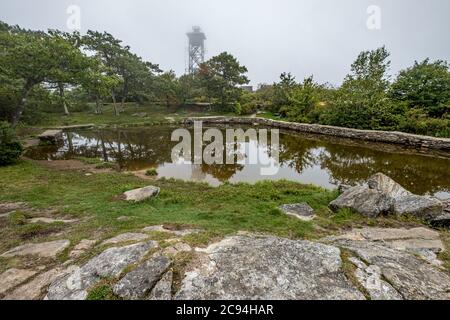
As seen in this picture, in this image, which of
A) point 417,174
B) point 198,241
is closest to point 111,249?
point 198,241

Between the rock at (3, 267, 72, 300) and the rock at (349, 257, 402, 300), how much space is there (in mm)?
3083

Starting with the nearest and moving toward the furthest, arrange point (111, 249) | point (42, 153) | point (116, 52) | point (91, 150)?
point (111, 249) → point (42, 153) → point (91, 150) → point (116, 52)

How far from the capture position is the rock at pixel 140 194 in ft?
17.8

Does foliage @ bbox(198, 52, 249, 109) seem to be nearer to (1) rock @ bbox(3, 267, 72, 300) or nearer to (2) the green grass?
(2) the green grass

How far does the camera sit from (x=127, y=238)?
3408 millimetres

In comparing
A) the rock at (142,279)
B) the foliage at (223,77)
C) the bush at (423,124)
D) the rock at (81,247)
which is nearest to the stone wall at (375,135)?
the bush at (423,124)

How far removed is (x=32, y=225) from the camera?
4047mm

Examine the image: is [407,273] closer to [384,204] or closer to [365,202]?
[365,202]

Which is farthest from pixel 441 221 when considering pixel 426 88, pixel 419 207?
pixel 426 88

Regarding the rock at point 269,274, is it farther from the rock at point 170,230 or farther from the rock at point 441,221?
the rock at point 441,221

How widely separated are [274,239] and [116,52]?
2754 cm

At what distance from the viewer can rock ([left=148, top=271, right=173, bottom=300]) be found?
2.12 meters
